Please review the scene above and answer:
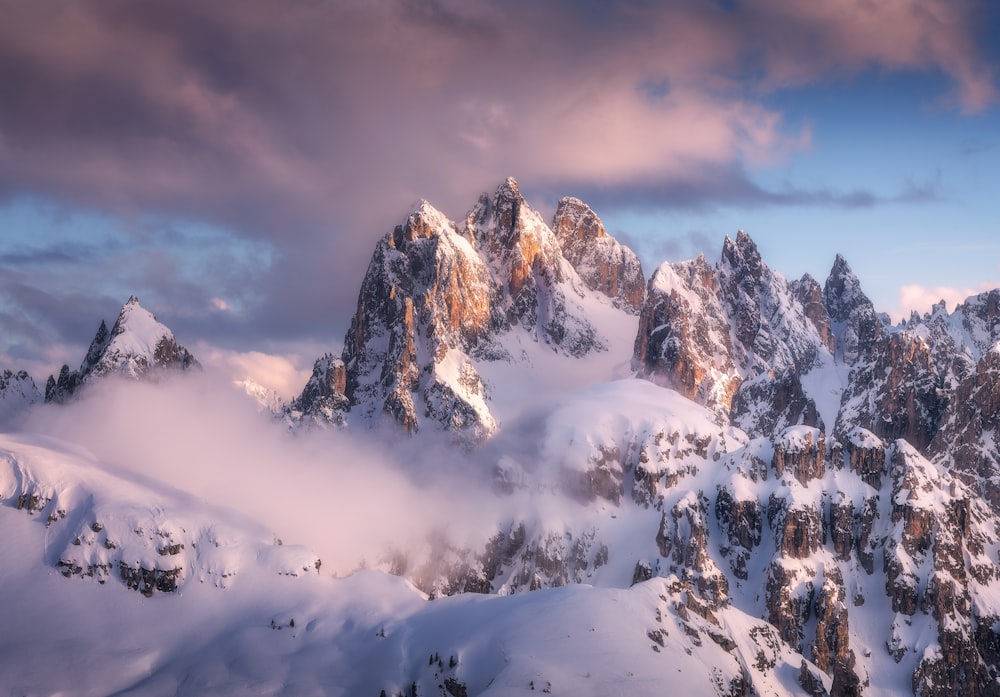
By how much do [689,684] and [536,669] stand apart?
3115cm

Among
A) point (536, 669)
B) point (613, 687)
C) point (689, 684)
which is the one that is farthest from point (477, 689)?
point (689, 684)

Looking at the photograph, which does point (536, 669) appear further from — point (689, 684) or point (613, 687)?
point (689, 684)

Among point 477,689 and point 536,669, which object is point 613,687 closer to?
point 536,669

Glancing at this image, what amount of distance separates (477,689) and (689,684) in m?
41.3

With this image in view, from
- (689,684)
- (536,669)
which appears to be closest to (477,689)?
(536,669)

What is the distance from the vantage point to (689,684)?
7825 inches

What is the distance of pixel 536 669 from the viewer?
630 ft

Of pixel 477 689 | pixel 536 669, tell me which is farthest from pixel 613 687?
pixel 477 689

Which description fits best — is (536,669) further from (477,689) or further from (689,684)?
(689,684)

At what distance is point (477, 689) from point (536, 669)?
44.7 feet

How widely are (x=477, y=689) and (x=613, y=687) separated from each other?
2671 centimetres

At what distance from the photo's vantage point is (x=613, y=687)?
190 m
